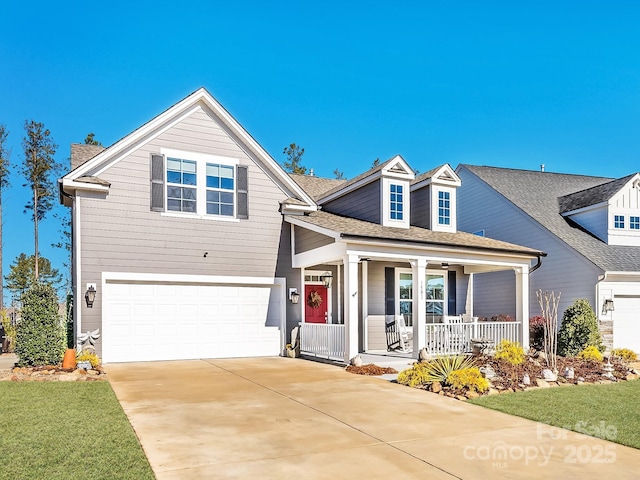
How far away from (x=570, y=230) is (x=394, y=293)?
7.57 metres

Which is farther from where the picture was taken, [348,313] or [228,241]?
[228,241]

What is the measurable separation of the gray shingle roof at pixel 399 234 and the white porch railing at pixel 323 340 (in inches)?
96.7

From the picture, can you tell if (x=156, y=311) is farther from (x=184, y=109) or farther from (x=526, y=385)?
(x=526, y=385)

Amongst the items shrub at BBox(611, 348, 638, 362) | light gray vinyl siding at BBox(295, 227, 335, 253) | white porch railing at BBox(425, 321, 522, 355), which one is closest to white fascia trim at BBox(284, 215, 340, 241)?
light gray vinyl siding at BBox(295, 227, 335, 253)

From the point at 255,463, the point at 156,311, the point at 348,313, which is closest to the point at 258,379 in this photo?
the point at 348,313

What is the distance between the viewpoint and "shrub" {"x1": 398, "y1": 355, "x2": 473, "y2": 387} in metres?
9.84

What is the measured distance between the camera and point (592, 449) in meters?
5.77

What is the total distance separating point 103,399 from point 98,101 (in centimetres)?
3451

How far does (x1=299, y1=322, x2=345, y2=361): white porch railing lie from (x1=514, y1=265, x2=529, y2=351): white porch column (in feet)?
18.0

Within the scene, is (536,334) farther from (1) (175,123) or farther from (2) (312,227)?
(1) (175,123)

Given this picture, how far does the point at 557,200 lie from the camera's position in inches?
858

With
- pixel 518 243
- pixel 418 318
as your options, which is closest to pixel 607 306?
pixel 518 243

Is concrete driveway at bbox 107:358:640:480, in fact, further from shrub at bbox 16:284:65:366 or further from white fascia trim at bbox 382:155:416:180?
white fascia trim at bbox 382:155:416:180

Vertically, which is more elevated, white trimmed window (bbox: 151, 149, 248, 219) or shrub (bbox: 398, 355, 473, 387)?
white trimmed window (bbox: 151, 149, 248, 219)
